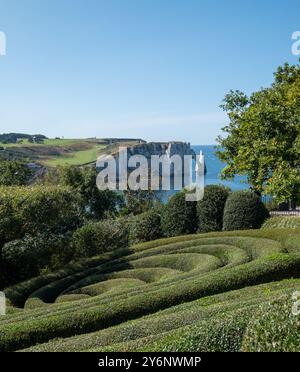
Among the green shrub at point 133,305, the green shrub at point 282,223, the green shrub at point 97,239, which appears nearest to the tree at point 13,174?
the green shrub at point 97,239

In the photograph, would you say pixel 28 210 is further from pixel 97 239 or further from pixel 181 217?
pixel 181 217

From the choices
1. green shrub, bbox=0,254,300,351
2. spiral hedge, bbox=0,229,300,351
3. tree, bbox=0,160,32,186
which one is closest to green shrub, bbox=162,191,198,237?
spiral hedge, bbox=0,229,300,351

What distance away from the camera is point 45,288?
75.0ft

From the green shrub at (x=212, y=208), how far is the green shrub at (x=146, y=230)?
315 centimetres

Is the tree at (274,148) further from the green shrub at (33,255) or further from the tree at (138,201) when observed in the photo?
the tree at (138,201)

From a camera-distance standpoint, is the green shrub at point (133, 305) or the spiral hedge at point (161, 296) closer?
the spiral hedge at point (161, 296)

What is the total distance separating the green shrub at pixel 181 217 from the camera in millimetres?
30641

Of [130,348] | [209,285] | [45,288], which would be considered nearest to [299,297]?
[130,348]

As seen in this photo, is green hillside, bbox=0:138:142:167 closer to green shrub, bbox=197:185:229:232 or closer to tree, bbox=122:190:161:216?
tree, bbox=122:190:161:216

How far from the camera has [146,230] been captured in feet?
104

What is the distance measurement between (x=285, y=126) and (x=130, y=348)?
34.8 feet

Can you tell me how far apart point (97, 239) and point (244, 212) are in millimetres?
9953

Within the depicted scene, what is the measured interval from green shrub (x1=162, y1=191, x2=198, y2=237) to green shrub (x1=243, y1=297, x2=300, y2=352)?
23.6 m
